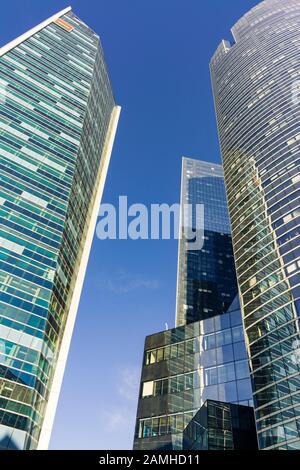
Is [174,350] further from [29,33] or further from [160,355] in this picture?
[29,33]

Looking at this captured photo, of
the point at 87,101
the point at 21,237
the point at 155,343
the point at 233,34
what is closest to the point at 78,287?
the point at 21,237

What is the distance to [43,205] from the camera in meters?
64.9

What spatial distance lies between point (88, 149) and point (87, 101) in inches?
600

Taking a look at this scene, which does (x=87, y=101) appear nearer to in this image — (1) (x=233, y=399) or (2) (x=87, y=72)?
(2) (x=87, y=72)

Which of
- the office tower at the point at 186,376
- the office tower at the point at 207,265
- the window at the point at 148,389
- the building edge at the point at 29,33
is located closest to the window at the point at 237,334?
the office tower at the point at 186,376

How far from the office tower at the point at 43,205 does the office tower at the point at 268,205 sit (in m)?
27.8

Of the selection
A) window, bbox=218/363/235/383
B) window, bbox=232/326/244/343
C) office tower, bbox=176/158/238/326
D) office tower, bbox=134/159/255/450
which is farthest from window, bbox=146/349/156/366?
office tower, bbox=176/158/238/326

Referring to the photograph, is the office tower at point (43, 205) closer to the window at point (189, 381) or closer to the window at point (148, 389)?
the window at point (148, 389)

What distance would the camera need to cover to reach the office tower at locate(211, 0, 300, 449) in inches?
1642

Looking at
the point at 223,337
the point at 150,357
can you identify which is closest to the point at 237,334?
the point at 223,337

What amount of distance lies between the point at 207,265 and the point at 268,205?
55154 mm

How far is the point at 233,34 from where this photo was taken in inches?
5773

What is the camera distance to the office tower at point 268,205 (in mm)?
41719

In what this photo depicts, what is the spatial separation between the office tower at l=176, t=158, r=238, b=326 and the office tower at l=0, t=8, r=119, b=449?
3829 centimetres
